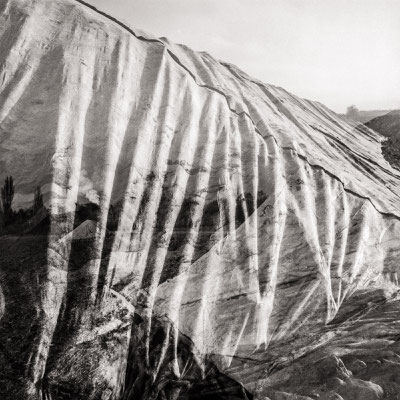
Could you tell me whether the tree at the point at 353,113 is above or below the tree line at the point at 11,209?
above

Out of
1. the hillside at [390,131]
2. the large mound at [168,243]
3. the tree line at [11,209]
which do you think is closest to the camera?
the large mound at [168,243]

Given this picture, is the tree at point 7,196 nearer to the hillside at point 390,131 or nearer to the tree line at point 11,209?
the tree line at point 11,209

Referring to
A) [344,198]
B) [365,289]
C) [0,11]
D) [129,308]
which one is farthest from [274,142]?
[0,11]

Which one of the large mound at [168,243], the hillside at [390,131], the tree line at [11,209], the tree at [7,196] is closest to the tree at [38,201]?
the tree line at [11,209]

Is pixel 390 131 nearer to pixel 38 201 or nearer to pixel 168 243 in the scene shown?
pixel 168 243

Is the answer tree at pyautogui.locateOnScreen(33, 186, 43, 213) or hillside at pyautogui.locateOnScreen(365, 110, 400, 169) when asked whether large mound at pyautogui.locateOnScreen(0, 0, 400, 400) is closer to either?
tree at pyautogui.locateOnScreen(33, 186, 43, 213)

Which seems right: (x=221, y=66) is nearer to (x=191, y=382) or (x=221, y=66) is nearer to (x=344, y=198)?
(x=344, y=198)
